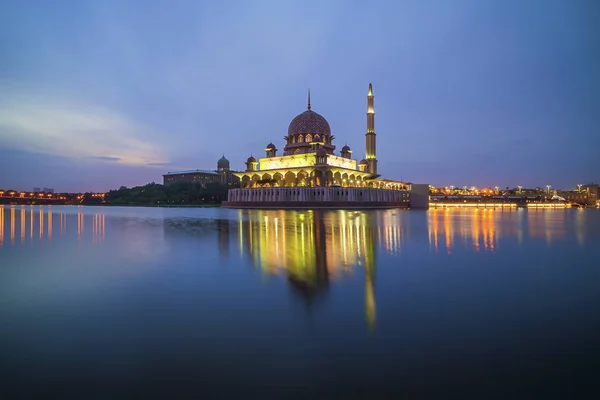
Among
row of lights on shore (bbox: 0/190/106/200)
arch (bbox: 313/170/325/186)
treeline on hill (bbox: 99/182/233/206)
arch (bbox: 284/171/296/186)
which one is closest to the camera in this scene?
arch (bbox: 313/170/325/186)

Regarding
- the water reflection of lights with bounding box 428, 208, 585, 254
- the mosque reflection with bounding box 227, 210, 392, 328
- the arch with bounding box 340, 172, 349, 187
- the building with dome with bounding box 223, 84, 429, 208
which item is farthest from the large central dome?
the mosque reflection with bounding box 227, 210, 392, 328

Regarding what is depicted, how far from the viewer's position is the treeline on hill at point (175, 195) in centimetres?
7681

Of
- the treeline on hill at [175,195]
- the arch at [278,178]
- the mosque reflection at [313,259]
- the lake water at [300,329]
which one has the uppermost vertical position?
the arch at [278,178]

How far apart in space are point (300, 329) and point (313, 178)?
174 feet

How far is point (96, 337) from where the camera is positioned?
12.2ft

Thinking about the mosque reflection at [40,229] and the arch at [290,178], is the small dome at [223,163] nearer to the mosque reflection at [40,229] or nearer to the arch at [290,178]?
the arch at [290,178]

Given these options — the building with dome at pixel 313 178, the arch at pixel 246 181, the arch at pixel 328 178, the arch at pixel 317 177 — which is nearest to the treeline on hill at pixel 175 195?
the arch at pixel 246 181

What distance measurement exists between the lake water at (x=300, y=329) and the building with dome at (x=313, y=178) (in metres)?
44.5

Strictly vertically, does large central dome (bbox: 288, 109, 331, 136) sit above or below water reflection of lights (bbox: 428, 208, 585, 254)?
above

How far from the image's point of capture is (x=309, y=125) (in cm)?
6256

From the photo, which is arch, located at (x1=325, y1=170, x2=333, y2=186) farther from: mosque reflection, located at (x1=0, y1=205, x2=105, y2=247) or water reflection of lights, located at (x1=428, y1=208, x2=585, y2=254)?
mosque reflection, located at (x1=0, y1=205, x2=105, y2=247)

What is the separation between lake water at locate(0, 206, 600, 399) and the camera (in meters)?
2.78

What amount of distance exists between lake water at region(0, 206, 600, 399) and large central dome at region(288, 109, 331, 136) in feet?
185

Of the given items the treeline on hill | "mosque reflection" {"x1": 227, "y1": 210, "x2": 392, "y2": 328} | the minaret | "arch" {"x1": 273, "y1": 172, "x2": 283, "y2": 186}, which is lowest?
"mosque reflection" {"x1": 227, "y1": 210, "x2": 392, "y2": 328}
